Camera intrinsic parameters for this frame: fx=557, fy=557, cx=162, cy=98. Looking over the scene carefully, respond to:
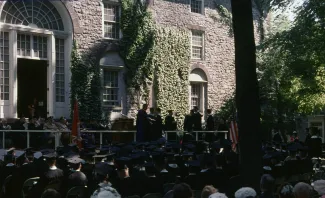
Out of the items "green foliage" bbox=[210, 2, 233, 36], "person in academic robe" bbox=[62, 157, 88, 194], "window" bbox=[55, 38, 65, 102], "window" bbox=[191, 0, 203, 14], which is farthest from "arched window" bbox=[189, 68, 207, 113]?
"person in academic robe" bbox=[62, 157, 88, 194]

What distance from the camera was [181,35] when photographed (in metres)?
27.8

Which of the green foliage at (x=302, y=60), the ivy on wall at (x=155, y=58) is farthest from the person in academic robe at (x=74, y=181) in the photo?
the ivy on wall at (x=155, y=58)

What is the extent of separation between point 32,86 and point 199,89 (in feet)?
32.6

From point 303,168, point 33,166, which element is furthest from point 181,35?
point 33,166

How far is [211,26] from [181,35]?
8.36 ft

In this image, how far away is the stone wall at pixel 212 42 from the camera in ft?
90.8

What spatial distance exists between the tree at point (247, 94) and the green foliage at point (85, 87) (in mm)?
12877

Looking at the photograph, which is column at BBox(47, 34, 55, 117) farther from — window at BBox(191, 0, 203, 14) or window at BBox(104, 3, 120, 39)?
window at BBox(191, 0, 203, 14)

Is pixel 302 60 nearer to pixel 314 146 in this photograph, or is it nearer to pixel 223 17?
pixel 223 17

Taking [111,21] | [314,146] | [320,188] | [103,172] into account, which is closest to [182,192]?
[320,188]

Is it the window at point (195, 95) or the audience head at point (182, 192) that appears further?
the window at point (195, 95)

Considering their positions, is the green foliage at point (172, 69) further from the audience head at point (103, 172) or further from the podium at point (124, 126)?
the audience head at point (103, 172)

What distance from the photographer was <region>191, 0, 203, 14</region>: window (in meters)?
28.8

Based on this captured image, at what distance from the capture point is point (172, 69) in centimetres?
2695
